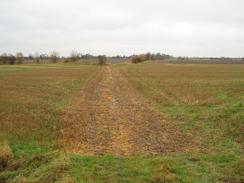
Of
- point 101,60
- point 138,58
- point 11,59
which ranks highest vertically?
point 11,59

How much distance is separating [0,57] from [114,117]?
489 feet

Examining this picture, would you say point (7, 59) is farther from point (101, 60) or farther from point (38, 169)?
point (38, 169)

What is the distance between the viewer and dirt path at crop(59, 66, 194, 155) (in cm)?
1217

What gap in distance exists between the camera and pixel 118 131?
14938 mm

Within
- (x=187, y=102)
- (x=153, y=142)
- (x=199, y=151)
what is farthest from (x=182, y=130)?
(x=187, y=102)

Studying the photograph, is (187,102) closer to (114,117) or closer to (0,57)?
(114,117)

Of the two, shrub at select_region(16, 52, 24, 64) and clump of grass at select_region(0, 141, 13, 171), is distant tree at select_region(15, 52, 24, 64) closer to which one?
shrub at select_region(16, 52, 24, 64)

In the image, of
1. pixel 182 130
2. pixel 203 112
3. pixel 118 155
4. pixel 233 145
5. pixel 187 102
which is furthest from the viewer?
pixel 187 102

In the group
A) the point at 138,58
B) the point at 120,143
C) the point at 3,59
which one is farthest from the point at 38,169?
the point at 138,58

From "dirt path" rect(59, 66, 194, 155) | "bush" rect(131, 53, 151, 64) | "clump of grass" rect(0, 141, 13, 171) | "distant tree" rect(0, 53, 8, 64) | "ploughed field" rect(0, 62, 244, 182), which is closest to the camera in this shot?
"ploughed field" rect(0, 62, 244, 182)

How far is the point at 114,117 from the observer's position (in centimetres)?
1839

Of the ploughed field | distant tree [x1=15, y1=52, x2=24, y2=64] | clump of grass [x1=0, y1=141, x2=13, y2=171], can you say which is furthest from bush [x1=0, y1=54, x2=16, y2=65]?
clump of grass [x1=0, y1=141, x2=13, y2=171]

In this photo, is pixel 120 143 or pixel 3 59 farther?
pixel 3 59

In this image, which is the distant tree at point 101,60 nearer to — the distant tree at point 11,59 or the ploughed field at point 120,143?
the distant tree at point 11,59
